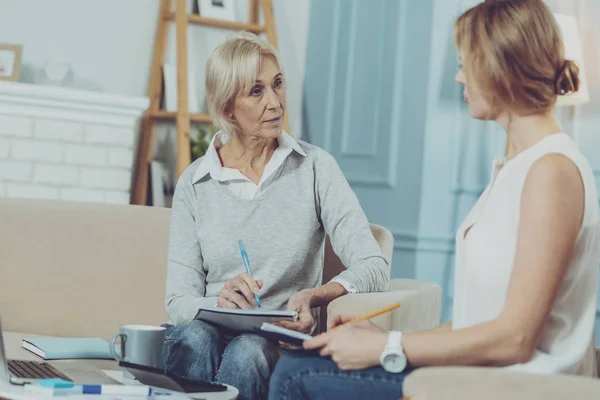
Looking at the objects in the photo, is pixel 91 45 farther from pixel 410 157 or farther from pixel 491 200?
pixel 491 200

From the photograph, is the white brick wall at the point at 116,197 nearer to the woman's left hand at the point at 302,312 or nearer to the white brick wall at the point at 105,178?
the white brick wall at the point at 105,178

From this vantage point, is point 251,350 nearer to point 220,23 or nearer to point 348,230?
point 348,230

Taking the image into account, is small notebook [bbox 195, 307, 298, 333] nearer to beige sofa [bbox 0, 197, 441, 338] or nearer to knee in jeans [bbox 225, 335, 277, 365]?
knee in jeans [bbox 225, 335, 277, 365]

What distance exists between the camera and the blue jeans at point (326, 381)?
4.11 ft

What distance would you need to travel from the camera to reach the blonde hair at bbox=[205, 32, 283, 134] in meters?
2.24

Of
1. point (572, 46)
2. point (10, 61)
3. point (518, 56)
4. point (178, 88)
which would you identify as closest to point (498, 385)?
point (518, 56)

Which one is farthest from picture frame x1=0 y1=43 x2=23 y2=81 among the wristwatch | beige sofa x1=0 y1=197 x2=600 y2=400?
the wristwatch

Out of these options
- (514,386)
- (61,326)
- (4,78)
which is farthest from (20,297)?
(514,386)

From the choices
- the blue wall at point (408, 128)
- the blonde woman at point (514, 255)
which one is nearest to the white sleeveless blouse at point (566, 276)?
the blonde woman at point (514, 255)

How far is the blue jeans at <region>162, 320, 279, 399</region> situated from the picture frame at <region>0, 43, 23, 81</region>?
89.7 inches

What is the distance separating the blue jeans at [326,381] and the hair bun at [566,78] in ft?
1.53

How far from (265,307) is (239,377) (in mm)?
394

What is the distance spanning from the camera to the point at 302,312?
1.97 metres

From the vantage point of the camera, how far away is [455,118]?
3.87 m
